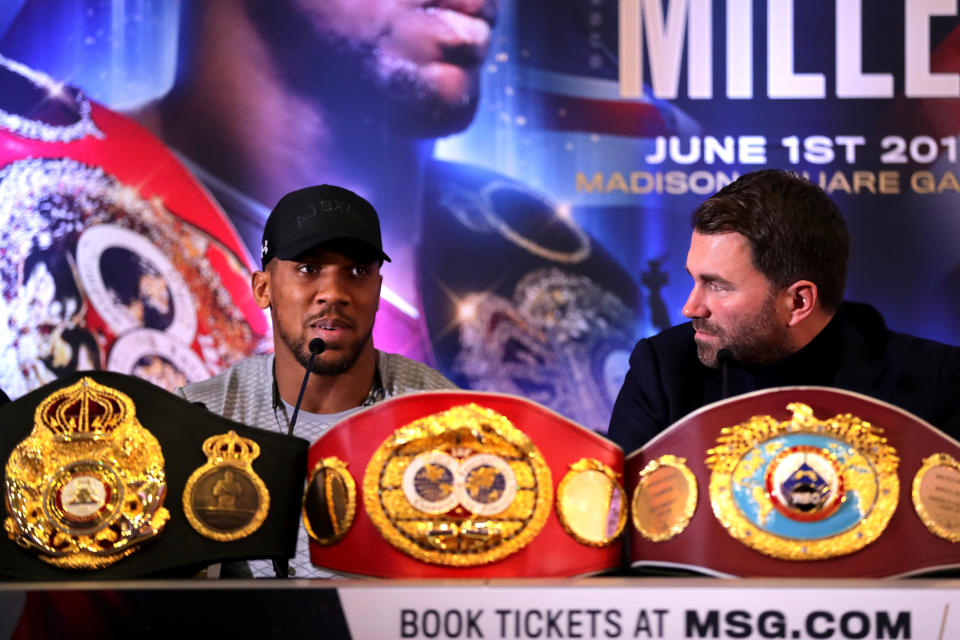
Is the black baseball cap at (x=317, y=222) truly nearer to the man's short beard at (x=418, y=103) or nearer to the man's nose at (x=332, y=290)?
the man's nose at (x=332, y=290)

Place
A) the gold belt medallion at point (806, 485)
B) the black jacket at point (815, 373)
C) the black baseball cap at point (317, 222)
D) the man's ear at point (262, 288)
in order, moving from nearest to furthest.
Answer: the gold belt medallion at point (806, 485) → the black jacket at point (815, 373) → the black baseball cap at point (317, 222) → the man's ear at point (262, 288)

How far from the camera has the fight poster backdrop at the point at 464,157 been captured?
2545 mm

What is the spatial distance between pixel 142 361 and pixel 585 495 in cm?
178

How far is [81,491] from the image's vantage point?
3.34ft

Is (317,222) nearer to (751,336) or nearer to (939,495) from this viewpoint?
(751,336)

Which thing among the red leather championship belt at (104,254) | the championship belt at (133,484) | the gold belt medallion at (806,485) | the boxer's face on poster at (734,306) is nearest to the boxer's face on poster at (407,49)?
the red leather championship belt at (104,254)

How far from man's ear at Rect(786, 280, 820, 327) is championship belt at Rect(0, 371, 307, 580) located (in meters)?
0.84

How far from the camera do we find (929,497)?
3.23 ft

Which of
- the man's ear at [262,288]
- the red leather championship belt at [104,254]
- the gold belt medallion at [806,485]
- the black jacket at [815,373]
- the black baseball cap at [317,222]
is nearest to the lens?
the gold belt medallion at [806,485]

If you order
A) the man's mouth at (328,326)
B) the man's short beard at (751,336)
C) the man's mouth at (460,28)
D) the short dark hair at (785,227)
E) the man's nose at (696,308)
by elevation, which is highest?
the man's mouth at (460,28)

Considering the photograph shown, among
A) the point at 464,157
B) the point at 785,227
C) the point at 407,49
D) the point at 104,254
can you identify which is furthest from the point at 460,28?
the point at 785,227

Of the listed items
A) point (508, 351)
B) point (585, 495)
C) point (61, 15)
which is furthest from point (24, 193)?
point (585, 495)

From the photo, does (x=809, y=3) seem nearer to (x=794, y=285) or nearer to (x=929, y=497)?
(x=794, y=285)

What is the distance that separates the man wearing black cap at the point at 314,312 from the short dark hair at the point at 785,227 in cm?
53
